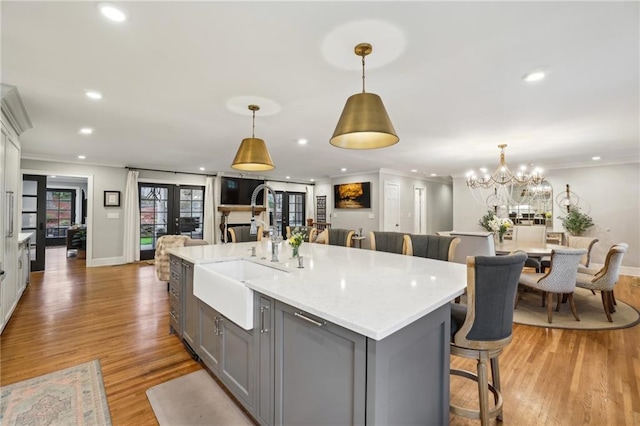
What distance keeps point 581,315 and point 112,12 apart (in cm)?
548

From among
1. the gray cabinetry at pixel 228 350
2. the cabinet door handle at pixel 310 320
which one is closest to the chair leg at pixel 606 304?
the cabinet door handle at pixel 310 320

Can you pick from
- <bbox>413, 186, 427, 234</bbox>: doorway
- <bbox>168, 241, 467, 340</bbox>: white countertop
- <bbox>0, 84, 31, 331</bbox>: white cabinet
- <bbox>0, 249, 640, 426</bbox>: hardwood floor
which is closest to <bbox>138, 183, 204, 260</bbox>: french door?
<bbox>0, 249, 640, 426</bbox>: hardwood floor

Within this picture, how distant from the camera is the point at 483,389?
1.62 m

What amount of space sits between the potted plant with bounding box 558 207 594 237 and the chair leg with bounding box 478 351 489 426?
6.79 m

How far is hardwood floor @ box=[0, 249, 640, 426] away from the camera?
6.44 feet

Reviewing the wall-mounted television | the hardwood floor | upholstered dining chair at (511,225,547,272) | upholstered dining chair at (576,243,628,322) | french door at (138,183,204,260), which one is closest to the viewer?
the hardwood floor

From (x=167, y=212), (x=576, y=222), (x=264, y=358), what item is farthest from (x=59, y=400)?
(x=576, y=222)

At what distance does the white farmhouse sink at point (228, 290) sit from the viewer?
1655 mm

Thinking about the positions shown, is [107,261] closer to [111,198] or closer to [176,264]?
[111,198]

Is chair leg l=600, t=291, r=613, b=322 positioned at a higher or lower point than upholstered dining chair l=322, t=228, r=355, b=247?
lower

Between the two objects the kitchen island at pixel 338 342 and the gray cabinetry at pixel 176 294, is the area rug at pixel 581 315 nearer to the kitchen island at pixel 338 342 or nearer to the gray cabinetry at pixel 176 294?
the kitchen island at pixel 338 342

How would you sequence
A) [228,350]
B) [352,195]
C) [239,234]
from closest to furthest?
1. [228,350]
2. [239,234]
3. [352,195]

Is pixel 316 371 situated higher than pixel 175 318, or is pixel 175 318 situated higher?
pixel 316 371

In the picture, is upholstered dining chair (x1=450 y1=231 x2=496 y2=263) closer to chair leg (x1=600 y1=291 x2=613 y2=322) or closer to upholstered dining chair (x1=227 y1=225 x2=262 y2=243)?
chair leg (x1=600 y1=291 x2=613 y2=322)
